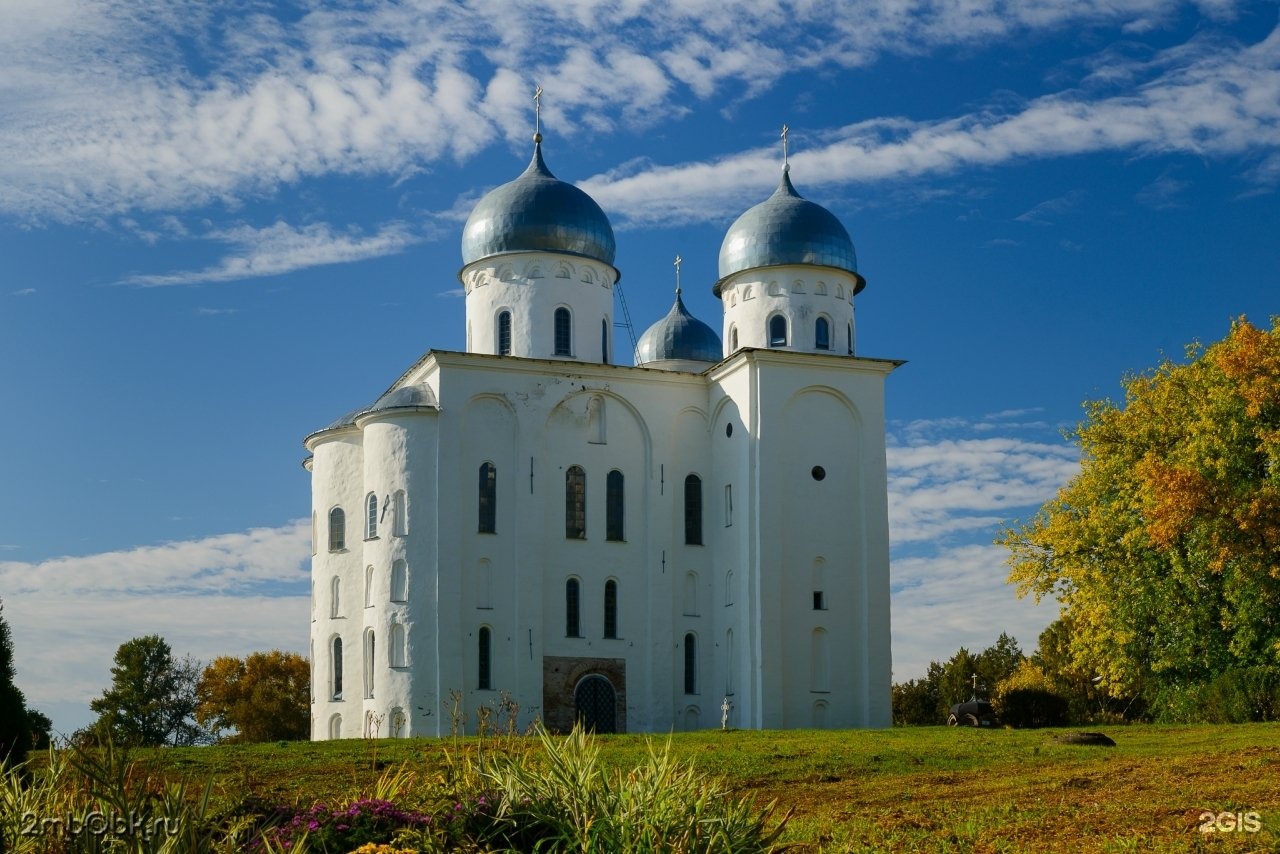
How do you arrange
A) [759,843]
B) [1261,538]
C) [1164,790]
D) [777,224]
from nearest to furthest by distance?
[759,843] → [1164,790] → [1261,538] → [777,224]

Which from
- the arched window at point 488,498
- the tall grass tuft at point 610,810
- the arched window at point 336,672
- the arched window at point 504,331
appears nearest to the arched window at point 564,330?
the arched window at point 504,331

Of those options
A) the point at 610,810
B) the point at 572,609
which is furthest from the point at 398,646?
the point at 610,810

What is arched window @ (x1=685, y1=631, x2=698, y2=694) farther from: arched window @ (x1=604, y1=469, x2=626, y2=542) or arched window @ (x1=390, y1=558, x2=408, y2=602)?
arched window @ (x1=390, y1=558, x2=408, y2=602)

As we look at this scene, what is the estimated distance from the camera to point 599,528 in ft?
105

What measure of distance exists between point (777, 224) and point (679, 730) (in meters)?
12.1

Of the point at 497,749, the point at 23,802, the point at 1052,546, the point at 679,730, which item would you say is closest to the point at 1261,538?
the point at 1052,546

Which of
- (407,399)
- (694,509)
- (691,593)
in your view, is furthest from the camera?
(694,509)

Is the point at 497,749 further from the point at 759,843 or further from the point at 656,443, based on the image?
the point at 656,443

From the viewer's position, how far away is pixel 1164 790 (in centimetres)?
1419

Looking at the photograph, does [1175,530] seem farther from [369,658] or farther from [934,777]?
[369,658]

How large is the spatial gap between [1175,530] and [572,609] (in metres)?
12.5

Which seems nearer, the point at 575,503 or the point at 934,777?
the point at 934,777

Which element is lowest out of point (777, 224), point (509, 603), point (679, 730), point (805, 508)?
point (679, 730)

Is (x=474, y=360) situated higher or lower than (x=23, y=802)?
higher
